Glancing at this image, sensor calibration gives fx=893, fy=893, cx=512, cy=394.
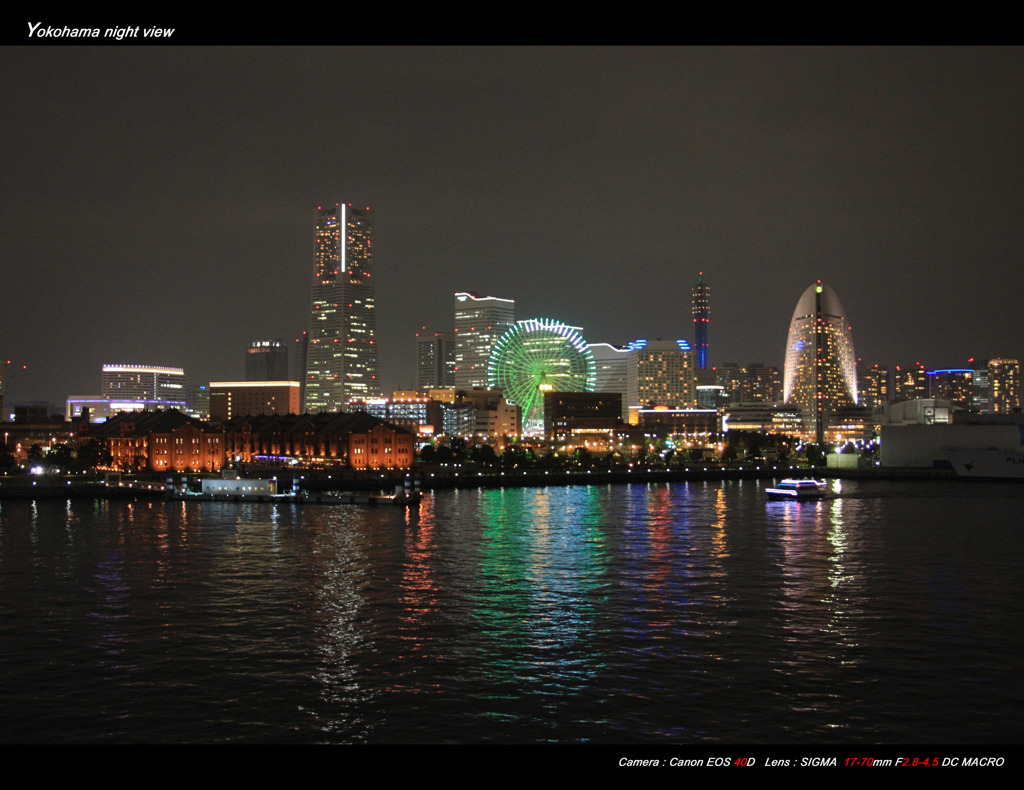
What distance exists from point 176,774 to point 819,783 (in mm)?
8908

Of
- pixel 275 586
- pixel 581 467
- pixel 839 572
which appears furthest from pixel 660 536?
pixel 581 467

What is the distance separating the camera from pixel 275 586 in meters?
29.2

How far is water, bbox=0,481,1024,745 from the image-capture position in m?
16.0

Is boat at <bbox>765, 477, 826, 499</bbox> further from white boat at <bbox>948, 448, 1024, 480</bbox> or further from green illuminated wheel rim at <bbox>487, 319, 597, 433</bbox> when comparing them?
green illuminated wheel rim at <bbox>487, 319, 597, 433</bbox>

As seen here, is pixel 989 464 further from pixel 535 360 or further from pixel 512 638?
pixel 512 638

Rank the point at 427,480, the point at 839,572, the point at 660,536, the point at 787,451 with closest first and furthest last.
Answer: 1. the point at 839,572
2. the point at 660,536
3. the point at 427,480
4. the point at 787,451

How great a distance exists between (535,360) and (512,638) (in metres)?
103

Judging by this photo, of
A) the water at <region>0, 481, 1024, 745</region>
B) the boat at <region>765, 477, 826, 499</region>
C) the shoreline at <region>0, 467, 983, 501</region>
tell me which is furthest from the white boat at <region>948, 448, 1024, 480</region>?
the water at <region>0, 481, 1024, 745</region>

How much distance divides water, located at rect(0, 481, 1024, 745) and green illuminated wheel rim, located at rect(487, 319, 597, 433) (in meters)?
79.4

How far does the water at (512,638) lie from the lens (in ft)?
52.4

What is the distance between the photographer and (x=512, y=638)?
21.9 metres

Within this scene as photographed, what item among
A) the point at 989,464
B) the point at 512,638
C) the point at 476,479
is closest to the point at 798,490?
the point at 476,479

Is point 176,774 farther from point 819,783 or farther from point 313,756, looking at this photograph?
point 819,783

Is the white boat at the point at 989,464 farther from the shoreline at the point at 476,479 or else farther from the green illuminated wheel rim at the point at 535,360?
the green illuminated wheel rim at the point at 535,360
